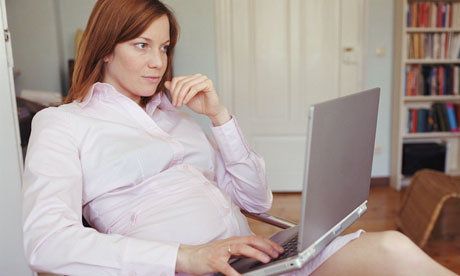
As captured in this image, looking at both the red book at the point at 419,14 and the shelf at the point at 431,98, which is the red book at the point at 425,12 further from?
the shelf at the point at 431,98

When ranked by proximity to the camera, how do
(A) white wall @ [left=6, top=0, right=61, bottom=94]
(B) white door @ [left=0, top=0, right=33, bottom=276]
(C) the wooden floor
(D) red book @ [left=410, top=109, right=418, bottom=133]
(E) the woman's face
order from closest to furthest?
(E) the woman's face < (B) white door @ [left=0, top=0, right=33, bottom=276] < (C) the wooden floor < (A) white wall @ [left=6, top=0, right=61, bottom=94] < (D) red book @ [left=410, top=109, right=418, bottom=133]

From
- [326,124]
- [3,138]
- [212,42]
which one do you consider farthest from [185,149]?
[212,42]

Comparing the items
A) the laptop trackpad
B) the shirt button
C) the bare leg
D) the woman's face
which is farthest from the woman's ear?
the bare leg

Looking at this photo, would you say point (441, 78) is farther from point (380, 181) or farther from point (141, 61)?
point (141, 61)

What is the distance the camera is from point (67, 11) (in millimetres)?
3768

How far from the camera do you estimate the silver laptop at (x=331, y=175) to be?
81 centimetres

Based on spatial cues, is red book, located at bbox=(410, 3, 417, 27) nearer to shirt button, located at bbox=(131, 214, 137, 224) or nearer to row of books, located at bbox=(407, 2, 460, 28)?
row of books, located at bbox=(407, 2, 460, 28)

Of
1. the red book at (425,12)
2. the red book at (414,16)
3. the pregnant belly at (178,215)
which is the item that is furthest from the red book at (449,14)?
the pregnant belly at (178,215)

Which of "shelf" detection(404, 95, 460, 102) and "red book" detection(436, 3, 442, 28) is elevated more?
"red book" detection(436, 3, 442, 28)

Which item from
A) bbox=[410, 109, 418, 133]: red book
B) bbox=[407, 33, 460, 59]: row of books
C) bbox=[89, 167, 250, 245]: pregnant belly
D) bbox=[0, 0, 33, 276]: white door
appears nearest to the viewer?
bbox=[89, 167, 250, 245]: pregnant belly

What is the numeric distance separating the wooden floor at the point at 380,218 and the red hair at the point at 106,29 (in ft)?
6.24

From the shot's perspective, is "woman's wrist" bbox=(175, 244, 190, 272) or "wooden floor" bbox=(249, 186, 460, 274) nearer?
"woman's wrist" bbox=(175, 244, 190, 272)

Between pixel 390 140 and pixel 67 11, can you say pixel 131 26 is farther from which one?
pixel 390 140

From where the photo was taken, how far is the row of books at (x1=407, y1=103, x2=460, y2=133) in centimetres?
401
